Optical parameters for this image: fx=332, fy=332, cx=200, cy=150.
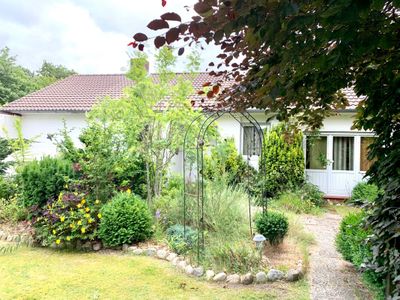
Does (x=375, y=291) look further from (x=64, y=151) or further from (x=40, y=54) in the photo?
(x=40, y=54)

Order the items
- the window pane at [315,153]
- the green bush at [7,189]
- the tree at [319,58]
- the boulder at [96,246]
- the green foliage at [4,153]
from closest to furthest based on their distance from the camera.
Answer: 1. the tree at [319,58]
2. the boulder at [96,246]
3. the green bush at [7,189]
4. the green foliage at [4,153]
5. the window pane at [315,153]

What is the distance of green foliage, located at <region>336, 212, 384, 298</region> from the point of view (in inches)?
151

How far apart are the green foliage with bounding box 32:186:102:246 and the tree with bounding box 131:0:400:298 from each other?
416 cm

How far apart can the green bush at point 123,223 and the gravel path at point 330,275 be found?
9.73ft

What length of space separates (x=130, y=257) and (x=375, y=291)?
12.1 ft

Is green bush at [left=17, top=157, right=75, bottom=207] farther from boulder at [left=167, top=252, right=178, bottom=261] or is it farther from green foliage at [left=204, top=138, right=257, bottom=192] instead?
green foliage at [left=204, top=138, right=257, bottom=192]

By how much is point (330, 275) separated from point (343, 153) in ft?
26.6

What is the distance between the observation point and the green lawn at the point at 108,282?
13.6 feet

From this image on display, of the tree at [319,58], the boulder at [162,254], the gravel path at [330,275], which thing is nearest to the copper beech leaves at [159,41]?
the tree at [319,58]

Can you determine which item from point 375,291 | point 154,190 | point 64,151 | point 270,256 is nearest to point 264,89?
point 375,291

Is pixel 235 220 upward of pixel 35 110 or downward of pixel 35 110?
downward

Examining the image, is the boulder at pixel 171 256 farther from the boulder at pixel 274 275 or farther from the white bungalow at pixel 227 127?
the white bungalow at pixel 227 127

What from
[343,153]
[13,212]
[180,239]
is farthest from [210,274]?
[343,153]

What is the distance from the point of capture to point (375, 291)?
398 centimetres
